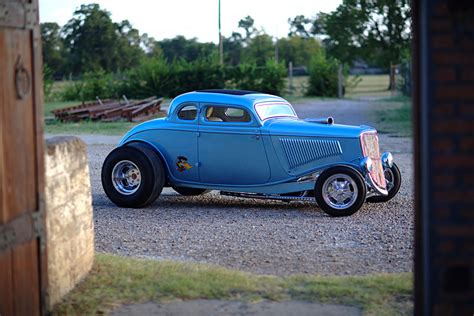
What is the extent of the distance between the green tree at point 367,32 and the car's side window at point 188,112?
2127 inches

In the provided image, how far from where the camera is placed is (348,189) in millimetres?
11477

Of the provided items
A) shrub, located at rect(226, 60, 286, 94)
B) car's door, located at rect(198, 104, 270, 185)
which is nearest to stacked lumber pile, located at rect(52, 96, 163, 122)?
shrub, located at rect(226, 60, 286, 94)

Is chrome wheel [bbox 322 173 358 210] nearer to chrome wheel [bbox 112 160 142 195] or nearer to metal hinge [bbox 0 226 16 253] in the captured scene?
chrome wheel [bbox 112 160 142 195]

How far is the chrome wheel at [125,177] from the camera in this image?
484 inches

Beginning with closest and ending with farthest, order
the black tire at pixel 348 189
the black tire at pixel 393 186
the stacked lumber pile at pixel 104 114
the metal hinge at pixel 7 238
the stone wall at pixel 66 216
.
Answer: the metal hinge at pixel 7 238 → the stone wall at pixel 66 216 → the black tire at pixel 348 189 → the black tire at pixel 393 186 → the stacked lumber pile at pixel 104 114

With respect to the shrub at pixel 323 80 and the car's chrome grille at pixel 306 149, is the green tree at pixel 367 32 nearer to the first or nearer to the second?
the shrub at pixel 323 80

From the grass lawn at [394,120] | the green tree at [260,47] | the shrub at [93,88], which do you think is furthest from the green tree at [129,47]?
the grass lawn at [394,120]

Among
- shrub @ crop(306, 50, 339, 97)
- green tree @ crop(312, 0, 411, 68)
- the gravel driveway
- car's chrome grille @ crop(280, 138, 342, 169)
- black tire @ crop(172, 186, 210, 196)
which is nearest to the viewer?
the gravel driveway

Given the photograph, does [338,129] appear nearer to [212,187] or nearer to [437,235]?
[212,187]

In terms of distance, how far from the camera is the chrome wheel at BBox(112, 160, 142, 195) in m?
12.3

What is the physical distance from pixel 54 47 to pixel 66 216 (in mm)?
70693

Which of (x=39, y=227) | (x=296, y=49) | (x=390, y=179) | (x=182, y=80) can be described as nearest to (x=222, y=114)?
(x=390, y=179)

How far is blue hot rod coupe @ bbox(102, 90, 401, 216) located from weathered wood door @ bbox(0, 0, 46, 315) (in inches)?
231

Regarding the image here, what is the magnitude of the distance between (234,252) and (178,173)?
342cm
